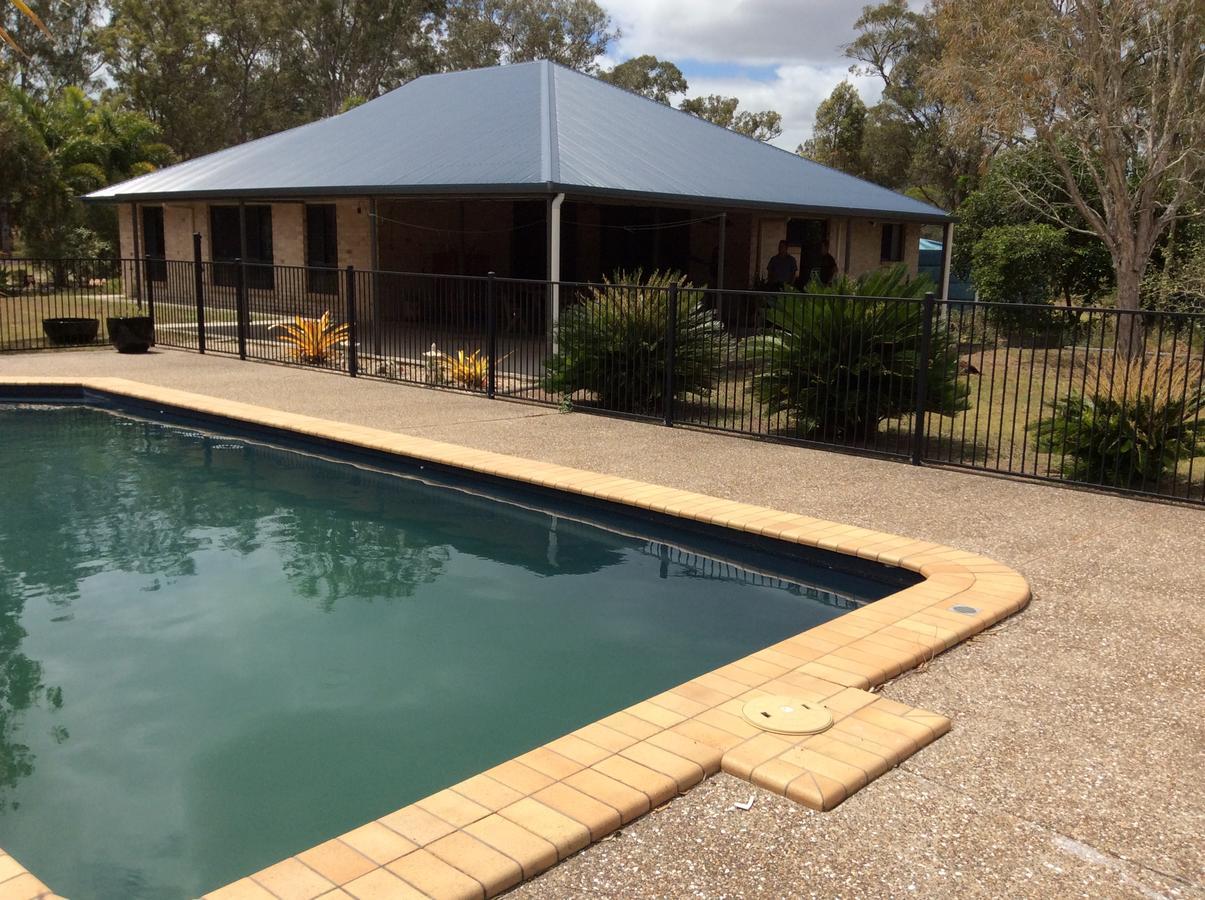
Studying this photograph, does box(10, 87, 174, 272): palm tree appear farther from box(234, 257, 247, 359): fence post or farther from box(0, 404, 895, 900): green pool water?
box(0, 404, 895, 900): green pool water

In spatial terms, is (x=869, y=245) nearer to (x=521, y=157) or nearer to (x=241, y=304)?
(x=521, y=157)

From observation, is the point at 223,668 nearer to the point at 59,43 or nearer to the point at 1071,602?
the point at 1071,602

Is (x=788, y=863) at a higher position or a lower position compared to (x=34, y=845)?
higher

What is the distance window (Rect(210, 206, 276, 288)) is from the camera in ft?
76.5

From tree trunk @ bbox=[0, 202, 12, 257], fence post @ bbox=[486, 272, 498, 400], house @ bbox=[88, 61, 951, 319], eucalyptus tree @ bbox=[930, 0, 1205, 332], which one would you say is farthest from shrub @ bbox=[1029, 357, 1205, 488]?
tree trunk @ bbox=[0, 202, 12, 257]

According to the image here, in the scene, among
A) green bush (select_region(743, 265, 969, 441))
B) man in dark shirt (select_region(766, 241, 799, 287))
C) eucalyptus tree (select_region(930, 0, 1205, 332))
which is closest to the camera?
green bush (select_region(743, 265, 969, 441))

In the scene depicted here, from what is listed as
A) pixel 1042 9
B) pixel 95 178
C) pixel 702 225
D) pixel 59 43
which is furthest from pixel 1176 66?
pixel 59 43

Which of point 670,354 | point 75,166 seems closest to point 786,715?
point 670,354

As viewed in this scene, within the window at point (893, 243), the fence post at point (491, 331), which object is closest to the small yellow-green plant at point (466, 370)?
the fence post at point (491, 331)

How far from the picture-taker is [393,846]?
9.93 ft

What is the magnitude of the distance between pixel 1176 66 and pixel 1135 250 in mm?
3217

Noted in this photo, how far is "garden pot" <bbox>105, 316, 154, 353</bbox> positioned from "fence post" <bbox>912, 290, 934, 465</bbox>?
12.5 meters

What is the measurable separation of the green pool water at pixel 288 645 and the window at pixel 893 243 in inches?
803

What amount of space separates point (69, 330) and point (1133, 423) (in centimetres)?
1574
